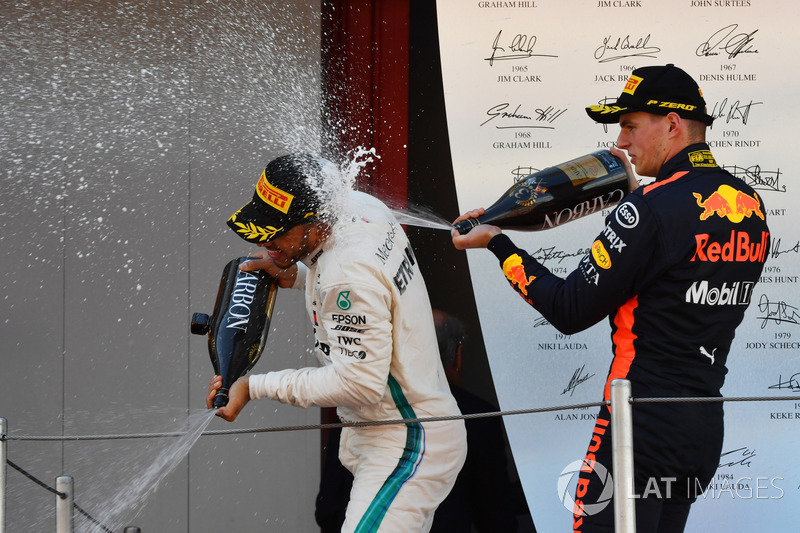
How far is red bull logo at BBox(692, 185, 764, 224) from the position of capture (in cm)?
238

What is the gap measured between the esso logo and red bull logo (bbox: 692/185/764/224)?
0.15 metres

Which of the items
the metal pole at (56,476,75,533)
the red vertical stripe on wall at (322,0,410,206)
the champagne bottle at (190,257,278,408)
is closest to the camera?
the metal pole at (56,476,75,533)

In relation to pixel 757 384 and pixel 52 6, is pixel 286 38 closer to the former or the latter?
pixel 52 6

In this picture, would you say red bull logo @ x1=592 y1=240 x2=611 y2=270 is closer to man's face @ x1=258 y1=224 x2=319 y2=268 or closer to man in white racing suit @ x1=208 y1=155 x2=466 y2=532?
man in white racing suit @ x1=208 y1=155 x2=466 y2=532

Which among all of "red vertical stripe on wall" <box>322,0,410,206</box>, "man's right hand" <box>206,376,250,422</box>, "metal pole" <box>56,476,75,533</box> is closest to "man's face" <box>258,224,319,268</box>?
"man's right hand" <box>206,376,250,422</box>

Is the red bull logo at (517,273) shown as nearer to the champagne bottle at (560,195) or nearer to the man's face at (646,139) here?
the champagne bottle at (560,195)

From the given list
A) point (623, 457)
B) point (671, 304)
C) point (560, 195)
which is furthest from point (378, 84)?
point (623, 457)

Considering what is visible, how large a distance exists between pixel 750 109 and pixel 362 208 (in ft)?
5.99

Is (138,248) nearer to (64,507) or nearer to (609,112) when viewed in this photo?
(64,507)

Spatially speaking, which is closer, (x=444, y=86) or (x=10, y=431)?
(x=444, y=86)

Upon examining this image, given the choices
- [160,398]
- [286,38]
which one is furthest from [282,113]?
[160,398]

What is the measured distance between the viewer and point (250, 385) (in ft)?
8.96

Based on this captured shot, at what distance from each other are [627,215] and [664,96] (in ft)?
1.09

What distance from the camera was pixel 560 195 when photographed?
9.39 feet
